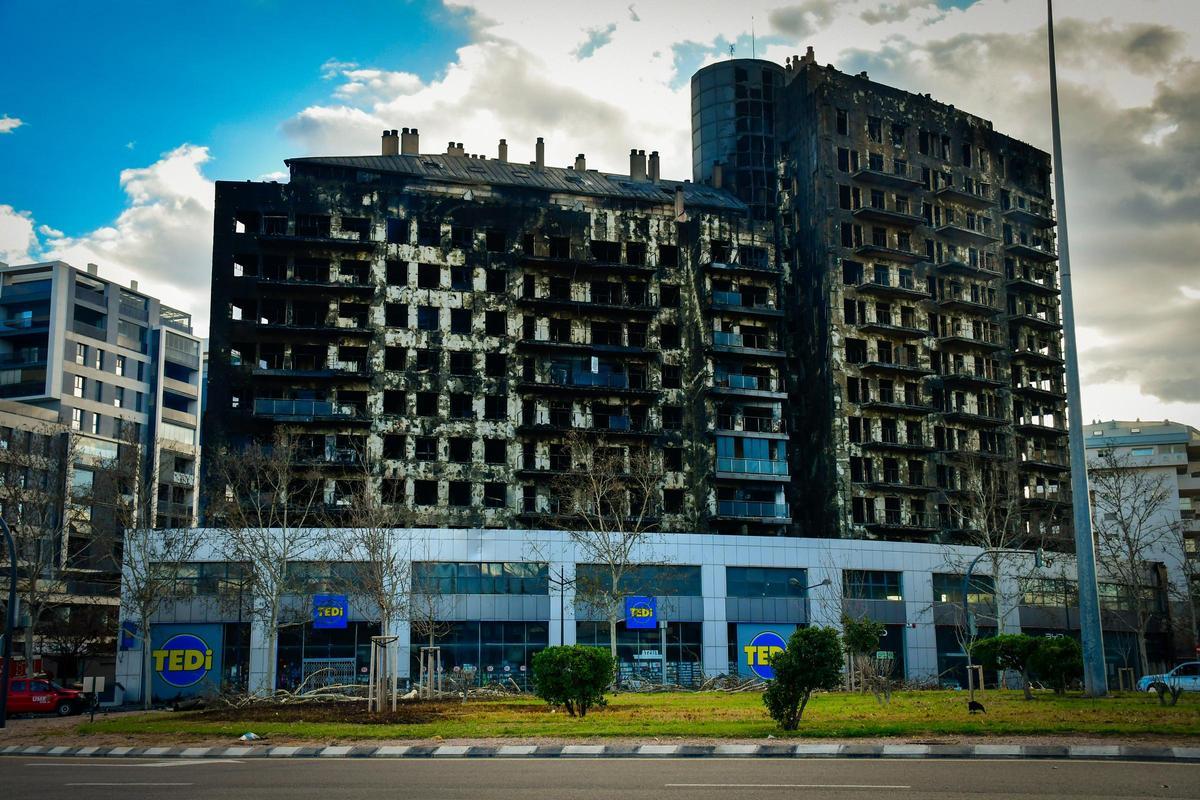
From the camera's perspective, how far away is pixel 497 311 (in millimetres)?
78125

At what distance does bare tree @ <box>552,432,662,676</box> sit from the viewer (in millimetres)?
62156

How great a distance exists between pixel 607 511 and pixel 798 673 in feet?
156

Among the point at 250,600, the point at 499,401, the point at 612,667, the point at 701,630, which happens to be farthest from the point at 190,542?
the point at 612,667

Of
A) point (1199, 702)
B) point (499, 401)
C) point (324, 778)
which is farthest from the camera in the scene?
point (499, 401)

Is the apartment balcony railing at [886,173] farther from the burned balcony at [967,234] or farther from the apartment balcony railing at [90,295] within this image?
the apartment balcony railing at [90,295]

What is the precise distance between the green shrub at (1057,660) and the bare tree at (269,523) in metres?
29.0

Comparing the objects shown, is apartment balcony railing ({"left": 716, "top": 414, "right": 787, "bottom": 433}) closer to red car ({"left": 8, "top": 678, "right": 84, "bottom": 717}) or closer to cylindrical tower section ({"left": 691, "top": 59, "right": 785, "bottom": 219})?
cylindrical tower section ({"left": 691, "top": 59, "right": 785, "bottom": 219})

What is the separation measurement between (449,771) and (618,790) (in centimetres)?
494

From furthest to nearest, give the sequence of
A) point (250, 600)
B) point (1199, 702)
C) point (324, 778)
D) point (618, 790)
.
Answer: point (250, 600) < point (1199, 702) < point (324, 778) < point (618, 790)

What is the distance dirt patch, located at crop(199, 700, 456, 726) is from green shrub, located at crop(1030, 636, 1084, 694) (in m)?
18.5

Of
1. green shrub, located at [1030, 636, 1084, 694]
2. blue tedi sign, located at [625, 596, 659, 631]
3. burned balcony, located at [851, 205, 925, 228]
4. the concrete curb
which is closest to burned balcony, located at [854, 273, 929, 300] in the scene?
burned balcony, located at [851, 205, 925, 228]

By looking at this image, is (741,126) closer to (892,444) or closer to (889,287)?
(889,287)

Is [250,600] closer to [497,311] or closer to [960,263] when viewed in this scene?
[497,311]

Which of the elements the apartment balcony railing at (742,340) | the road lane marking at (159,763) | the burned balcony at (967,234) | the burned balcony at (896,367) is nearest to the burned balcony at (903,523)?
the burned balcony at (896,367)
